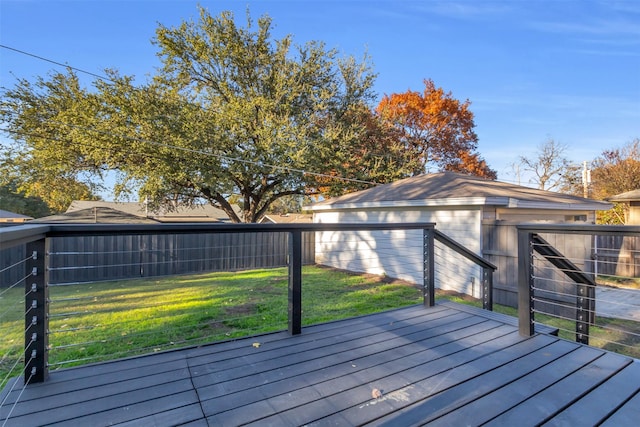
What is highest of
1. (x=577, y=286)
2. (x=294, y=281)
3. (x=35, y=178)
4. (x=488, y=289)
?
(x=35, y=178)

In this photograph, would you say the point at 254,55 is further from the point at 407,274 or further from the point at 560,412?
the point at 560,412

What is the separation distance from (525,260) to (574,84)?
→ 1415cm

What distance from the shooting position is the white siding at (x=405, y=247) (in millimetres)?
6957

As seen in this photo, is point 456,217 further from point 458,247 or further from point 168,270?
point 168,270

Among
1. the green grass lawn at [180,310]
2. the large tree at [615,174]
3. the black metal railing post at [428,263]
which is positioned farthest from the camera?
the large tree at [615,174]

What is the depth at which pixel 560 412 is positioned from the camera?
1622 mm

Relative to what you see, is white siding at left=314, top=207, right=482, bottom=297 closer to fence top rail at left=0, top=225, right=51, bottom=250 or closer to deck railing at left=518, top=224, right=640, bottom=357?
deck railing at left=518, top=224, right=640, bottom=357

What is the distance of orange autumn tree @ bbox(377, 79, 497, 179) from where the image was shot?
58.5ft

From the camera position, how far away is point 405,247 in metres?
8.08

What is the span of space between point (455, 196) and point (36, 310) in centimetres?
697

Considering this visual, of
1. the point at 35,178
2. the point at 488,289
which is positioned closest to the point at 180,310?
the point at 488,289

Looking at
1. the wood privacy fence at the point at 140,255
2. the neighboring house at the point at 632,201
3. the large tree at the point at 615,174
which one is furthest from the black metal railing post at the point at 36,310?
the large tree at the point at 615,174

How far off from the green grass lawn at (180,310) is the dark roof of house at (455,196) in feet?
6.90

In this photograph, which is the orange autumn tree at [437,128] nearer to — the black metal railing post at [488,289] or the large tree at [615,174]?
the large tree at [615,174]
